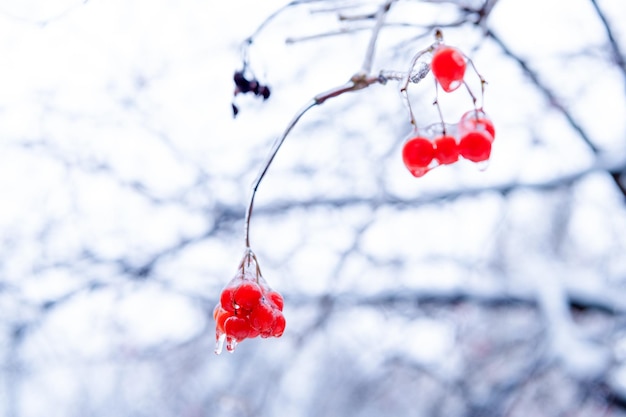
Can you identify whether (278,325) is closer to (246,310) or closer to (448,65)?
(246,310)

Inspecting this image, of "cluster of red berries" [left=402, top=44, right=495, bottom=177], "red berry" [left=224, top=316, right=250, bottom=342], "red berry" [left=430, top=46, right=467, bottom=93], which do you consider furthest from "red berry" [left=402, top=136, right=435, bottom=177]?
"red berry" [left=224, top=316, right=250, bottom=342]

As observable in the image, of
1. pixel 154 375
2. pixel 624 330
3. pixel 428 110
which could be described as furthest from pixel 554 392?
pixel 154 375

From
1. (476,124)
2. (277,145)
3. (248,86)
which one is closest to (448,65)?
(476,124)

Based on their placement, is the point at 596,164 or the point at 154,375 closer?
the point at 596,164

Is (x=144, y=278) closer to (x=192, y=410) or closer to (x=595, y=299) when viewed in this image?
(x=192, y=410)

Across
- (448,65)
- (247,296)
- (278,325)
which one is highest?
(448,65)

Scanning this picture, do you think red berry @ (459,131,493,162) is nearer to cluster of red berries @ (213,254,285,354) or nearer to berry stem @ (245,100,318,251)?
berry stem @ (245,100,318,251)
